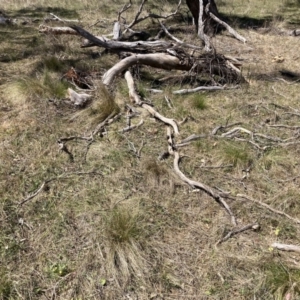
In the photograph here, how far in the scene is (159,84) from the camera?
5.43m

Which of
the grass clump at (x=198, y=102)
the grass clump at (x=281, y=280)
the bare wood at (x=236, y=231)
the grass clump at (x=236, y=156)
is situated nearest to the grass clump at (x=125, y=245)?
the bare wood at (x=236, y=231)

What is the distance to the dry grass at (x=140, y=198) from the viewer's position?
100 inches

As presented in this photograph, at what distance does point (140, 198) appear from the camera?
3.21 metres

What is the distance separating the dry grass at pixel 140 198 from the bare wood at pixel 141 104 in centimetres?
9

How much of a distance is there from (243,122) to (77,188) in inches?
85.3

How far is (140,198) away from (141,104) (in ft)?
5.77

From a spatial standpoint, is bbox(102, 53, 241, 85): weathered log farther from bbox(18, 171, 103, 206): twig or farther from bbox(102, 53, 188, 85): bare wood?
bbox(18, 171, 103, 206): twig

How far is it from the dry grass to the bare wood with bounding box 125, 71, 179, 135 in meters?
0.09

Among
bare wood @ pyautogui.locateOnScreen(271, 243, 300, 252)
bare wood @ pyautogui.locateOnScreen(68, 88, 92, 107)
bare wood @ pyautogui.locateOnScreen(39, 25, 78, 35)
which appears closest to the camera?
bare wood @ pyautogui.locateOnScreen(271, 243, 300, 252)

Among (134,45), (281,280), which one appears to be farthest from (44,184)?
(134,45)

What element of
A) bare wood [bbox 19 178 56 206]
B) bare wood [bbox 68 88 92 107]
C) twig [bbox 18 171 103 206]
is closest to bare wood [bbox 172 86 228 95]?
bare wood [bbox 68 88 92 107]

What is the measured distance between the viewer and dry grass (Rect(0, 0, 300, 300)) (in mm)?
2545

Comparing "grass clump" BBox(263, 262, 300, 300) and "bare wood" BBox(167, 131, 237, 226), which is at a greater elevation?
"grass clump" BBox(263, 262, 300, 300)

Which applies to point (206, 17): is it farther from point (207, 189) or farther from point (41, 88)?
point (207, 189)
